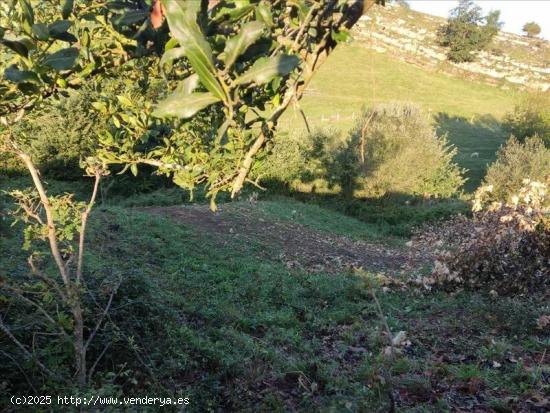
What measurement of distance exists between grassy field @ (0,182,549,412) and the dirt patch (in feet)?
3.26

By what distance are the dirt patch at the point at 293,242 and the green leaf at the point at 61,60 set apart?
22.5 feet

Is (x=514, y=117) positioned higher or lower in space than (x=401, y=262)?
higher

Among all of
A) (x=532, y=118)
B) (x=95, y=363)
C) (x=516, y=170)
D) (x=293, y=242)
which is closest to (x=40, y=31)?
(x=95, y=363)

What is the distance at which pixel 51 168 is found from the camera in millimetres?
13430

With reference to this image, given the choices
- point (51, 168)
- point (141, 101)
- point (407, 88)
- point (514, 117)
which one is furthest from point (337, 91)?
point (141, 101)

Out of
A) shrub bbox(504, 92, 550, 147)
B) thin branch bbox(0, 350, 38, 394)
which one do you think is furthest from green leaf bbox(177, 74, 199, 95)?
shrub bbox(504, 92, 550, 147)

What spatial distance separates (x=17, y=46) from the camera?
1.03 meters

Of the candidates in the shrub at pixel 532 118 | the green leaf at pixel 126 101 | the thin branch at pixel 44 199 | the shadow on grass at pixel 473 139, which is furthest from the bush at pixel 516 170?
the green leaf at pixel 126 101

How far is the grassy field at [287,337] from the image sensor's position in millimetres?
3291

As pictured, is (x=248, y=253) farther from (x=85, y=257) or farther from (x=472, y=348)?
(x=472, y=348)

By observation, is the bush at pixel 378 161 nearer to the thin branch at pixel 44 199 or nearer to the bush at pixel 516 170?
the bush at pixel 516 170

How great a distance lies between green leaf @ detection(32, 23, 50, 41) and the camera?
1.01m

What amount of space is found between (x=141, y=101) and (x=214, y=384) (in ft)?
7.83

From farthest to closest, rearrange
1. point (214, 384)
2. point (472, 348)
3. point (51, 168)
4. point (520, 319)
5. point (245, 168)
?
point (51, 168) < point (520, 319) < point (472, 348) < point (214, 384) < point (245, 168)
